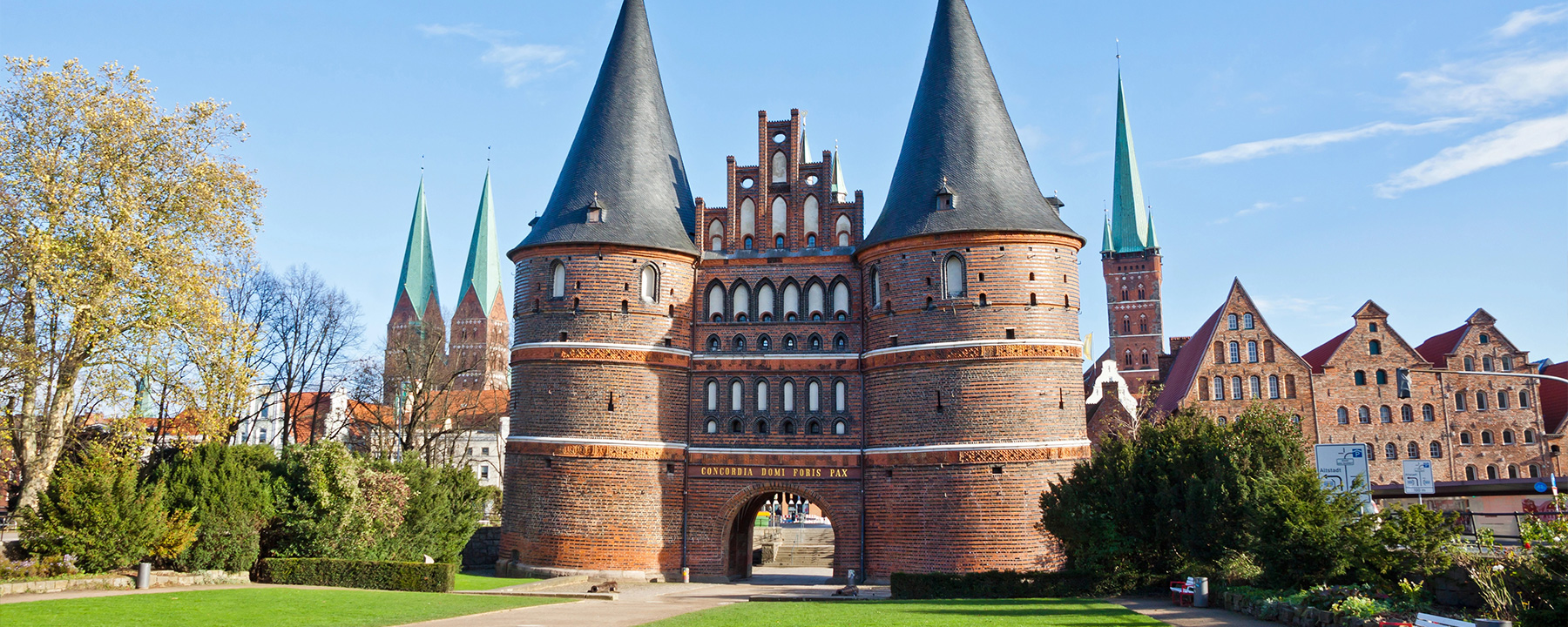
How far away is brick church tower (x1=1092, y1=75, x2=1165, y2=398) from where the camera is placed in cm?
8838

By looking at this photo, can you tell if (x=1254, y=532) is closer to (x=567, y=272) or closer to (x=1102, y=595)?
(x=1102, y=595)

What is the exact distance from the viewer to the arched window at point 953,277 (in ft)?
105

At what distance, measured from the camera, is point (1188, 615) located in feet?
64.8

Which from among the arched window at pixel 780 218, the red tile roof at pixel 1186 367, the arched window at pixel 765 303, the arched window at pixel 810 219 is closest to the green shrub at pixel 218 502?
the arched window at pixel 765 303

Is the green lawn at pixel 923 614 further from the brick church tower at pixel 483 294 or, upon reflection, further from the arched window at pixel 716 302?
the brick church tower at pixel 483 294

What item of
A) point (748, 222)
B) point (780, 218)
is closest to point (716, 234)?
point (748, 222)

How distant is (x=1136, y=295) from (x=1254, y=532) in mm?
69923

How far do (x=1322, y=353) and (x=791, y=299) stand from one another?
1466 inches

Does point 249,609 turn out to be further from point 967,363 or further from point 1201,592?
point 967,363

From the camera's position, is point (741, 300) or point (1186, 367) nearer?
point (741, 300)

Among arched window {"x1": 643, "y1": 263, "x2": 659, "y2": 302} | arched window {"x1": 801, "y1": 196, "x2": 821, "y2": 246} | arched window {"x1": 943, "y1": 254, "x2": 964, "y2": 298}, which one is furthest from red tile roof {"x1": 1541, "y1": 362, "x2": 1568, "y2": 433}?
arched window {"x1": 643, "y1": 263, "x2": 659, "y2": 302}

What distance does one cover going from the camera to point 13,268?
22938 millimetres

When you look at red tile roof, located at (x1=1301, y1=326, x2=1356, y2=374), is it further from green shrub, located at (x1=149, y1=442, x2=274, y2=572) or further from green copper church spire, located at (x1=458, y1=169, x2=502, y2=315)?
green copper church spire, located at (x1=458, y1=169, x2=502, y2=315)

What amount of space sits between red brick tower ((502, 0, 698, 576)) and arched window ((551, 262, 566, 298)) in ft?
0.09
